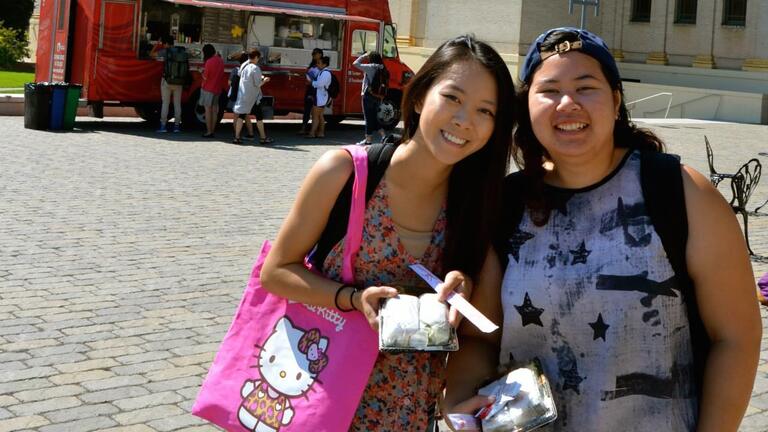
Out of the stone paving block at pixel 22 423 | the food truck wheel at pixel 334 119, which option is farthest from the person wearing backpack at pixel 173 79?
the stone paving block at pixel 22 423

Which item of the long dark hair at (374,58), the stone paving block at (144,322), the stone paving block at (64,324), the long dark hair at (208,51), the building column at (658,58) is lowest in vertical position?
the stone paving block at (64,324)

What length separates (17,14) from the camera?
1839 inches

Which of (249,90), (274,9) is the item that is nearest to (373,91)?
(249,90)

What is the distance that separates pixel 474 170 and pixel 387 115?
1986 cm

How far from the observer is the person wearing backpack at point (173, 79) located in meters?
21.2

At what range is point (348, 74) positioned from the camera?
25391mm

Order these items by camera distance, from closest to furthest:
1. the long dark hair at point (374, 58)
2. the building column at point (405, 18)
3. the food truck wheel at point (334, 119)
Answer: the long dark hair at point (374, 58), the food truck wheel at point (334, 119), the building column at point (405, 18)

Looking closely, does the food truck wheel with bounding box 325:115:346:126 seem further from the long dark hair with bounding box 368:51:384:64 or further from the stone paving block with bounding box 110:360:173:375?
the stone paving block with bounding box 110:360:173:375

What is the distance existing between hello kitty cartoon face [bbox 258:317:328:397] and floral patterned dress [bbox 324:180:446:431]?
0.15m

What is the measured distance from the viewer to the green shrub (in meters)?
40.8

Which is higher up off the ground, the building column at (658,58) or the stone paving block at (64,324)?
the building column at (658,58)

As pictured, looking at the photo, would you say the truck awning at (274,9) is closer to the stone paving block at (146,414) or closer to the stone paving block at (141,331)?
the stone paving block at (141,331)

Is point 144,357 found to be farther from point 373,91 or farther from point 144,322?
point 373,91

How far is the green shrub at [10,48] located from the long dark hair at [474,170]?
4092 cm
